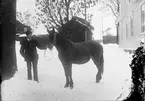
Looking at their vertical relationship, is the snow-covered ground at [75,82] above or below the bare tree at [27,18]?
below

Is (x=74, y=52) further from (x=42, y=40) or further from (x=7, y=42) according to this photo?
(x=7, y=42)

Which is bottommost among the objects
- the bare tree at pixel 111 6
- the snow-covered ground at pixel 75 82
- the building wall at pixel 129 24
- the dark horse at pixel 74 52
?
the snow-covered ground at pixel 75 82

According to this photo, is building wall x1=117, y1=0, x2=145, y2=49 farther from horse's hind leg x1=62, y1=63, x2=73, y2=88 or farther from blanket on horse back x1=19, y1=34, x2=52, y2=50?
blanket on horse back x1=19, y1=34, x2=52, y2=50

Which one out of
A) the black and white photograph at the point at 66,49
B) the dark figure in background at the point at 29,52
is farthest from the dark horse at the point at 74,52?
the dark figure in background at the point at 29,52

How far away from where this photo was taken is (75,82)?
3.98ft

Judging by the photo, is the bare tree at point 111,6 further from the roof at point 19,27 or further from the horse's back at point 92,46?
the roof at point 19,27

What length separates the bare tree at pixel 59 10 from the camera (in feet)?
3.74

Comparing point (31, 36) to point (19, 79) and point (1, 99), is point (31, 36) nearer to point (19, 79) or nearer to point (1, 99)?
point (19, 79)

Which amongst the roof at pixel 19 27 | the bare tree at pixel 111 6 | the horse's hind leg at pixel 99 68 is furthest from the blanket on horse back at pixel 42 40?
the bare tree at pixel 111 6

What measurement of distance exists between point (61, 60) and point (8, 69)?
0.34 m

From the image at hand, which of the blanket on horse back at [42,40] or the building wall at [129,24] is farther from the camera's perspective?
the blanket on horse back at [42,40]

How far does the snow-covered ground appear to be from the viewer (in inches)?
44.4

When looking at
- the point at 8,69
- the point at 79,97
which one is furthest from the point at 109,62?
the point at 8,69

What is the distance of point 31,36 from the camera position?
4.00 ft
